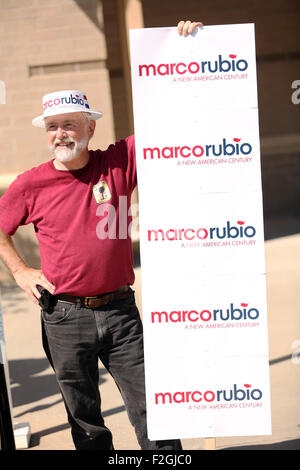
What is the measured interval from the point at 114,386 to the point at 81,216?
2.02 m

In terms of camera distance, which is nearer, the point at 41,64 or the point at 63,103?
the point at 63,103

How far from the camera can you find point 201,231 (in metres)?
2.96

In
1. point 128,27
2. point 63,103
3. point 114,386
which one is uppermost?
point 128,27

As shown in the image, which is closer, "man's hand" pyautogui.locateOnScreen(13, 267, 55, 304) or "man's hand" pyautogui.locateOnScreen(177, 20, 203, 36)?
"man's hand" pyautogui.locateOnScreen(177, 20, 203, 36)

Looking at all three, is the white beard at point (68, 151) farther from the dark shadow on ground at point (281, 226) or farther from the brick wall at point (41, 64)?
the dark shadow on ground at point (281, 226)

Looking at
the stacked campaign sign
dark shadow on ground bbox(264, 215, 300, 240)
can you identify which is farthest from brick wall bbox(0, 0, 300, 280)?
the stacked campaign sign

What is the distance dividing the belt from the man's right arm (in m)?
0.07

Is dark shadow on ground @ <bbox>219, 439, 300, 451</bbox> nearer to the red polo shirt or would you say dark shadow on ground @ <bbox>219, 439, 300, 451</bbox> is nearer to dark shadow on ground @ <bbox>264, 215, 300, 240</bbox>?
the red polo shirt

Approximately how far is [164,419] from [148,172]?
3.63 feet

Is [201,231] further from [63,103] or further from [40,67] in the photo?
[40,67]

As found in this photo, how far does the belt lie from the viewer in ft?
9.92

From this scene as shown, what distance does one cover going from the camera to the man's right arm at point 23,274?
120 inches

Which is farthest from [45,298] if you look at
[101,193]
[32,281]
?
[101,193]

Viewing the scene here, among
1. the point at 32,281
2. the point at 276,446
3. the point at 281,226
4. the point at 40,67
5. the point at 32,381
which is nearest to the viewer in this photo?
the point at 32,281
